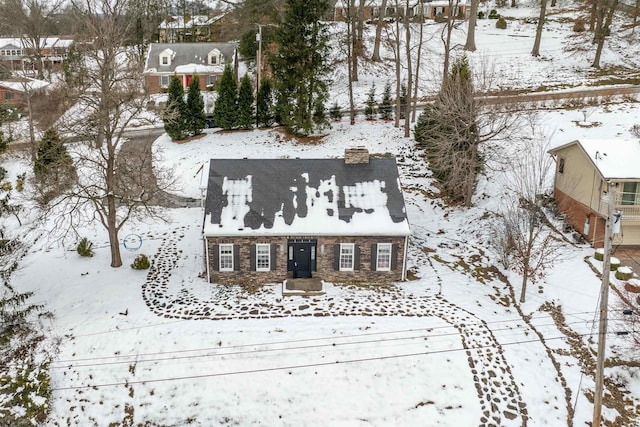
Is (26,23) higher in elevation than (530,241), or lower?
higher

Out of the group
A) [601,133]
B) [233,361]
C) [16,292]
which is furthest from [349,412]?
[601,133]

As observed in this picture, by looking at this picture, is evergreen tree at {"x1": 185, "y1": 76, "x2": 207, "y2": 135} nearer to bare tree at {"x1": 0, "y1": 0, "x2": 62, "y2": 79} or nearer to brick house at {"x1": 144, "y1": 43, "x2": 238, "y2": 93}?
brick house at {"x1": 144, "y1": 43, "x2": 238, "y2": 93}

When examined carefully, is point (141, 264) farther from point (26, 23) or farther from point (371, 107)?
point (26, 23)

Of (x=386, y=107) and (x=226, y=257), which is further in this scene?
(x=386, y=107)

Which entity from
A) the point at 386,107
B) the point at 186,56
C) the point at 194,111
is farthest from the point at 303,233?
the point at 186,56

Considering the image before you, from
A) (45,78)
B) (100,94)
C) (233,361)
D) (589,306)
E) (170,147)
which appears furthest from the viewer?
(45,78)

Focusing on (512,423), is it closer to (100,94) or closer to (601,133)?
(100,94)
